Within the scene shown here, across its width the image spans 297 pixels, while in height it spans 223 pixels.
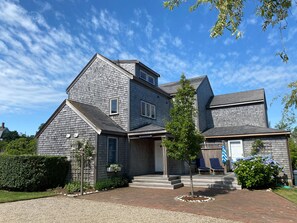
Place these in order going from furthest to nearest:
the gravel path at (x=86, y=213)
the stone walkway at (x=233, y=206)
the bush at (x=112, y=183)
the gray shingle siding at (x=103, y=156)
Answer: the gray shingle siding at (x=103, y=156)
the bush at (x=112, y=183)
the stone walkway at (x=233, y=206)
the gravel path at (x=86, y=213)

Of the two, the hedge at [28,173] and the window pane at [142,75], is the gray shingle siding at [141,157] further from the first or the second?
the window pane at [142,75]

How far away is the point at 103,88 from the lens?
16.4 m

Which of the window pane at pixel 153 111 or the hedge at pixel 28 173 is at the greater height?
the window pane at pixel 153 111

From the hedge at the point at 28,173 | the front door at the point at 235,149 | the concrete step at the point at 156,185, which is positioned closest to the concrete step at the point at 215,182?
the concrete step at the point at 156,185

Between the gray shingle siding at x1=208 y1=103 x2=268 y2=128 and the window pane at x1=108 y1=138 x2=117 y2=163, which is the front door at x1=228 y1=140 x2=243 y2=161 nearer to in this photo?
the gray shingle siding at x1=208 y1=103 x2=268 y2=128

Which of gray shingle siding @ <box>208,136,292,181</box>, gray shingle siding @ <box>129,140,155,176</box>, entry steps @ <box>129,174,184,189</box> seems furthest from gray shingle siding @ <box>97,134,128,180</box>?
gray shingle siding @ <box>208,136,292,181</box>

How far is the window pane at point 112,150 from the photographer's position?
44.0ft

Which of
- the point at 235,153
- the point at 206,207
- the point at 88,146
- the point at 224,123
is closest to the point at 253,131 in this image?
the point at 235,153

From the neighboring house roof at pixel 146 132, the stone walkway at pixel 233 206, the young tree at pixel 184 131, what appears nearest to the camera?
the stone walkway at pixel 233 206

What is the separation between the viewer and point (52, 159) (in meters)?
12.1

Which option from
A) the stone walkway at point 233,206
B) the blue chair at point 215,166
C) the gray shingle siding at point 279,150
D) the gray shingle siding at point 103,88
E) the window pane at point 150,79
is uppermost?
the window pane at point 150,79

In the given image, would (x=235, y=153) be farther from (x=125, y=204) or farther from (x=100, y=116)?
Answer: (x=125, y=204)

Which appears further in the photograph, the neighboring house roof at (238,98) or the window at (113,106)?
the neighboring house roof at (238,98)

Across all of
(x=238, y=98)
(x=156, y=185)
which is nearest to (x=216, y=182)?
(x=156, y=185)
